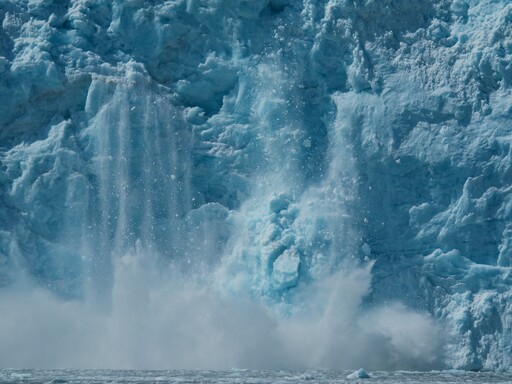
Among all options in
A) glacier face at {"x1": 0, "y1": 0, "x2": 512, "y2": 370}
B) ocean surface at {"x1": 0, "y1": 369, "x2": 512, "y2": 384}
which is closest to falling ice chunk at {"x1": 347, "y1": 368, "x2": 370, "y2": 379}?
ocean surface at {"x1": 0, "y1": 369, "x2": 512, "y2": 384}

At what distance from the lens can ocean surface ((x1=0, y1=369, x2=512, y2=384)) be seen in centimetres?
1047

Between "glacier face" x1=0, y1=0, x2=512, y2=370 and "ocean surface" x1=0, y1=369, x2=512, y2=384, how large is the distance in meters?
0.79

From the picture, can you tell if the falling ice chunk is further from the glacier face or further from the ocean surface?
the glacier face

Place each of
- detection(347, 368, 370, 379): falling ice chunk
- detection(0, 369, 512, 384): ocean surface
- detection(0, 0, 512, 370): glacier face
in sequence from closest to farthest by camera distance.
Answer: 1. detection(0, 369, 512, 384): ocean surface
2. detection(347, 368, 370, 379): falling ice chunk
3. detection(0, 0, 512, 370): glacier face

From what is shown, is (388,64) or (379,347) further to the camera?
(388,64)

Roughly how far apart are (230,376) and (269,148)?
3.12m

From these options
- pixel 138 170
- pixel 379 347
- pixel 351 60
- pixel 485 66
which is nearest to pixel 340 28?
pixel 351 60

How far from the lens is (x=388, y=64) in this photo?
13.2 meters

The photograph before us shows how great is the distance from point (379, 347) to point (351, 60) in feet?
10.7

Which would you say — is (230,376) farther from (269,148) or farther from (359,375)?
(269,148)

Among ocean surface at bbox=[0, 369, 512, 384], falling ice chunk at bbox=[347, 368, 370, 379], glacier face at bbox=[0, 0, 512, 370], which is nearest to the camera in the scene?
ocean surface at bbox=[0, 369, 512, 384]

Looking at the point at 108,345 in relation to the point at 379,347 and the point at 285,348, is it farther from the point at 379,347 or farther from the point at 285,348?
the point at 379,347

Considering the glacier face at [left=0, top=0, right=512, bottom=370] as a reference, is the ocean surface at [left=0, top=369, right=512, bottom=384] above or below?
below

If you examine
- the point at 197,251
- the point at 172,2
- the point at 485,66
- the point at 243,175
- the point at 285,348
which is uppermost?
the point at 172,2
